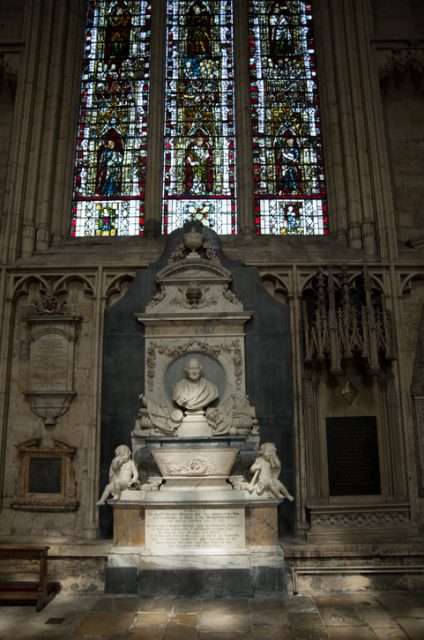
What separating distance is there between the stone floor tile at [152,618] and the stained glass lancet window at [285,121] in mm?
6108

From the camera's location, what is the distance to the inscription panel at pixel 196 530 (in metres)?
6.64

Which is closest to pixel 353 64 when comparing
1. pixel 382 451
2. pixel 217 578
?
pixel 382 451

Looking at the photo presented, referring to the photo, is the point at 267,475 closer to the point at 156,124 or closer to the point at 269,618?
the point at 269,618

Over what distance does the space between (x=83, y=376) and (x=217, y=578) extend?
347cm

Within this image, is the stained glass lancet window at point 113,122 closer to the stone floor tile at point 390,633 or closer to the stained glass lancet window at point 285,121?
Answer: the stained glass lancet window at point 285,121

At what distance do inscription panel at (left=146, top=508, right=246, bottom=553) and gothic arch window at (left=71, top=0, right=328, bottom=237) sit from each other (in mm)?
4847

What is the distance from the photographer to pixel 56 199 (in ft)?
32.1

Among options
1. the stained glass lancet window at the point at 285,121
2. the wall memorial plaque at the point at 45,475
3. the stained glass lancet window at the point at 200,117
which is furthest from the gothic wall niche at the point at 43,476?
the stained glass lancet window at the point at 285,121

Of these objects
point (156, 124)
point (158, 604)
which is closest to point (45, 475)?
point (158, 604)

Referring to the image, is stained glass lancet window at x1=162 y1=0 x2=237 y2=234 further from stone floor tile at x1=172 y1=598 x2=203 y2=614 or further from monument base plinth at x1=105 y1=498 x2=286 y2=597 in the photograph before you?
stone floor tile at x1=172 y1=598 x2=203 y2=614

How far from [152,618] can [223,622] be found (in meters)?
0.68

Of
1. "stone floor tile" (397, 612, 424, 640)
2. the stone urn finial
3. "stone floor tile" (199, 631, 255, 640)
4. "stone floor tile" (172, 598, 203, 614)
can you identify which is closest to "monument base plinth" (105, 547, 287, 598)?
"stone floor tile" (172, 598, 203, 614)

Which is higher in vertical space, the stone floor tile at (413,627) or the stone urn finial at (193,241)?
the stone urn finial at (193,241)

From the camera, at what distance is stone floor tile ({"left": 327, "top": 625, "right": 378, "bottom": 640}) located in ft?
16.5
